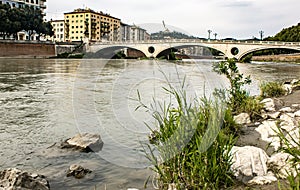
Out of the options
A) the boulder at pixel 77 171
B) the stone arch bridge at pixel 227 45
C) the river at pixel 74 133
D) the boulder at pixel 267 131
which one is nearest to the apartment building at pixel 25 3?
the stone arch bridge at pixel 227 45

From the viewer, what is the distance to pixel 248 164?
10.2 ft

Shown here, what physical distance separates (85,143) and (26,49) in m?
47.3

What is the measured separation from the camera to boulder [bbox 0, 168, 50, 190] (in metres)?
2.78

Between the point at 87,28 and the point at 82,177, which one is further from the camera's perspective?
the point at 87,28

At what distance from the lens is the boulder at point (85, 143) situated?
435 centimetres

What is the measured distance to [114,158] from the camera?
412cm

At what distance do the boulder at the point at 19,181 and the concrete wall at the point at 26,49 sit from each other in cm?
4524

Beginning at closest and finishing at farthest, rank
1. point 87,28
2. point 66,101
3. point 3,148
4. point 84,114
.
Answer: point 3,148, point 84,114, point 66,101, point 87,28

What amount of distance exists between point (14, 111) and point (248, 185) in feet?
18.8

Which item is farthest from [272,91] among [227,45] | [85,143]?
[227,45]

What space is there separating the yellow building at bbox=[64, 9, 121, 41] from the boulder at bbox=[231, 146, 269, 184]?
7311 cm

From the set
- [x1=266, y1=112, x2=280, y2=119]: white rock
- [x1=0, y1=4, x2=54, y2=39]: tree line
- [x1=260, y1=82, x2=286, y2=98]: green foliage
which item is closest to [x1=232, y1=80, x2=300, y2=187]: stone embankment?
[x1=266, y1=112, x2=280, y2=119]: white rock

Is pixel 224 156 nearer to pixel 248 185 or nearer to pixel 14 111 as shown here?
pixel 248 185

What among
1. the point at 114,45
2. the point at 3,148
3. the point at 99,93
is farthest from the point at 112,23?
the point at 3,148
